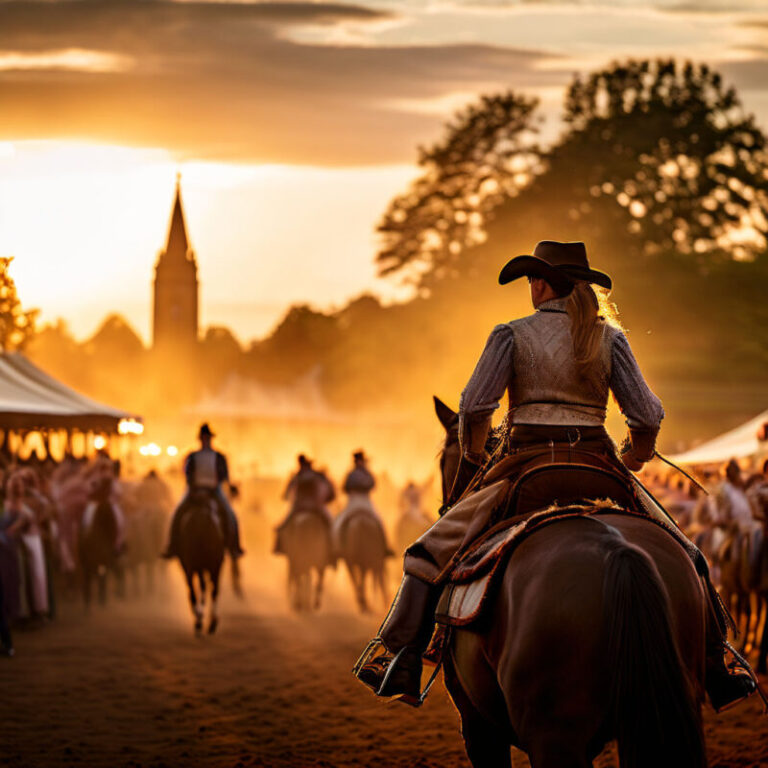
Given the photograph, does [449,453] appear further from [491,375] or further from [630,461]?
[491,375]

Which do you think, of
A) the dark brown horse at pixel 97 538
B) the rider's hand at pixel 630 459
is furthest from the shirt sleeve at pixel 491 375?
the dark brown horse at pixel 97 538

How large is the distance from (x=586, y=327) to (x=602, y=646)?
1.52m

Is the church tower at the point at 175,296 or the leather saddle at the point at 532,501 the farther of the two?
the church tower at the point at 175,296

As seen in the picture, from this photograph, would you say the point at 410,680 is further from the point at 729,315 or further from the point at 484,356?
the point at 729,315

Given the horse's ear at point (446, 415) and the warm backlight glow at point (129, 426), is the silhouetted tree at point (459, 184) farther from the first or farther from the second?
the horse's ear at point (446, 415)

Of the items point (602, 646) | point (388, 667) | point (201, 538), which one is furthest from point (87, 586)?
point (602, 646)

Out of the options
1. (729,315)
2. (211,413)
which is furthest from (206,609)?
(211,413)

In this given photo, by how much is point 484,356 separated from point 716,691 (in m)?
1.51

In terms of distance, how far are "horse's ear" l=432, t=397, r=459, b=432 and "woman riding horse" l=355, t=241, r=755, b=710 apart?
1.35 meters

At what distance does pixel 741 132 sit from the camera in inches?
2194

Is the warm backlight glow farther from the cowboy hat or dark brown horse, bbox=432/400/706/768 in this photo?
dark brown horse, bbox=432/400/706/768

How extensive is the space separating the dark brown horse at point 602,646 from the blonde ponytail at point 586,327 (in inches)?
31.6

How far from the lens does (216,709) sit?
1274 centimetres

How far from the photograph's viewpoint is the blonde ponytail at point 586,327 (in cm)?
612
